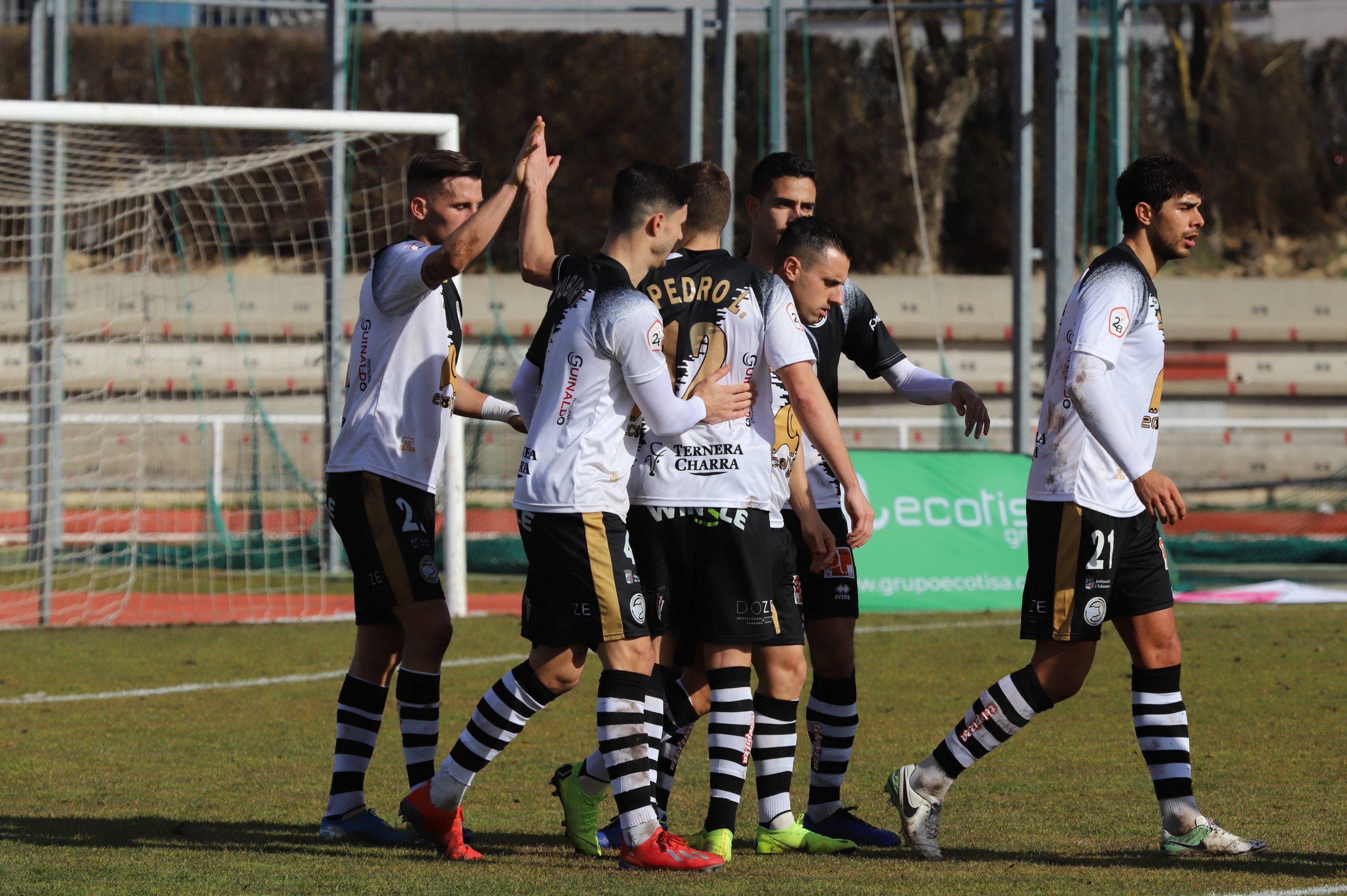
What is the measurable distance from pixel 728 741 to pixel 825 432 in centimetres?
98

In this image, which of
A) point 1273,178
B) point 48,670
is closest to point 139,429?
point 48,670

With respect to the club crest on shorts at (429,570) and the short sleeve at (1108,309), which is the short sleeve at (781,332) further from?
the club crest on shorts at (429,570)

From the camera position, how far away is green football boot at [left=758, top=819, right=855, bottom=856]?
5219mm

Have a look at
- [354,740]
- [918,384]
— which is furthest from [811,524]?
[354,740]

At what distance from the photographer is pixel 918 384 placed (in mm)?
5973

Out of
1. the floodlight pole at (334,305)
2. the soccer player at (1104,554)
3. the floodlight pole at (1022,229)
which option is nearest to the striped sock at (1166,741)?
the soccer player at (1104,554)

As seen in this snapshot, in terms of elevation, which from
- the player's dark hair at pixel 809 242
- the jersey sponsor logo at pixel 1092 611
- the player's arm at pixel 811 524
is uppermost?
the player's dark hair at pixel 809 242

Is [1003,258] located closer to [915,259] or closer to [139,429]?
[915,259]

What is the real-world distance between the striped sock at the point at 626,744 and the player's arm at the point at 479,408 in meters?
1.24

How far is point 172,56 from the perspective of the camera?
29516mm

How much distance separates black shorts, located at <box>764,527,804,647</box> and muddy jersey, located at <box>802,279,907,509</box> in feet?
1.69

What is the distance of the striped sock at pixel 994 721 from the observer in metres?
5.25

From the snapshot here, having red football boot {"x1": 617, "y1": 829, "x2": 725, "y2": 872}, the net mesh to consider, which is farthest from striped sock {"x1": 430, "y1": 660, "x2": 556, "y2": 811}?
the net mesh

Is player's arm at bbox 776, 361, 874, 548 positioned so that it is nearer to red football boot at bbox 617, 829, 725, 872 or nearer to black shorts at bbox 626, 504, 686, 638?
black shorts at bbox 626, 504, 686, 638
